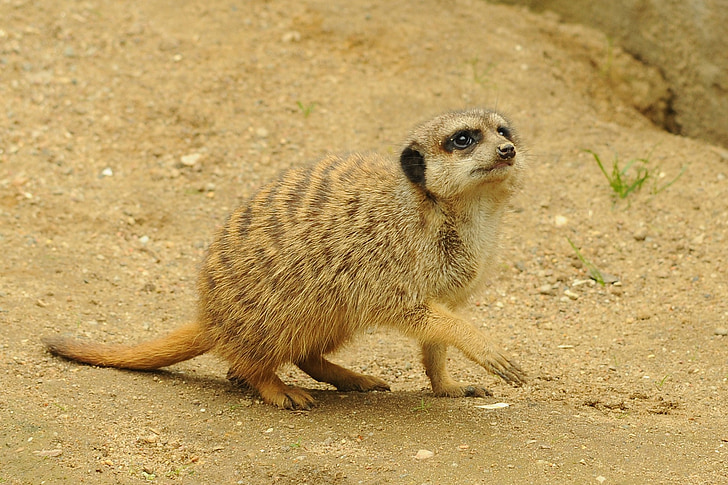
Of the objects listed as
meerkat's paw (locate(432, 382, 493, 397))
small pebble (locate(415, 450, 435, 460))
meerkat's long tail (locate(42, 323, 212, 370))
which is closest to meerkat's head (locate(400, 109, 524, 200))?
meerkat's paw (locate(432, 382, 493, 397))

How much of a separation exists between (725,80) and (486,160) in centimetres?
349

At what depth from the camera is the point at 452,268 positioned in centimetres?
344

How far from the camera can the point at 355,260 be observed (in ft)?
11.3

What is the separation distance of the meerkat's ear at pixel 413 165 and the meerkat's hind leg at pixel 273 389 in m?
1.05

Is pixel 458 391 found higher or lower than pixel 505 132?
lower

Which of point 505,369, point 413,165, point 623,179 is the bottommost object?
point 505,369

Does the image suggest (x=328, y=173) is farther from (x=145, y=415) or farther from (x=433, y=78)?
(x=433, y=78)

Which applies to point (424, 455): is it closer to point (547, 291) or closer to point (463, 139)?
point (463, 139)

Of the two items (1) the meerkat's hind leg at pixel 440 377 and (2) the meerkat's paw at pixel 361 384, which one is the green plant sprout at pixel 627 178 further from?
(2) the meerkat's paw at pixel 361 384

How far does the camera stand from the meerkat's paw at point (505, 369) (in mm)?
3189

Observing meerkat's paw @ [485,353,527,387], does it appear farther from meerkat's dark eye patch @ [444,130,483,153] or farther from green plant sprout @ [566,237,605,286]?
green plant sprout @ [566,237,605,286]

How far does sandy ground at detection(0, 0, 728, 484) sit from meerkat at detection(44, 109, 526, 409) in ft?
0.65

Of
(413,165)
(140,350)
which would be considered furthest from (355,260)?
(140,350)

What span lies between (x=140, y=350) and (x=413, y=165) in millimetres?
1447
